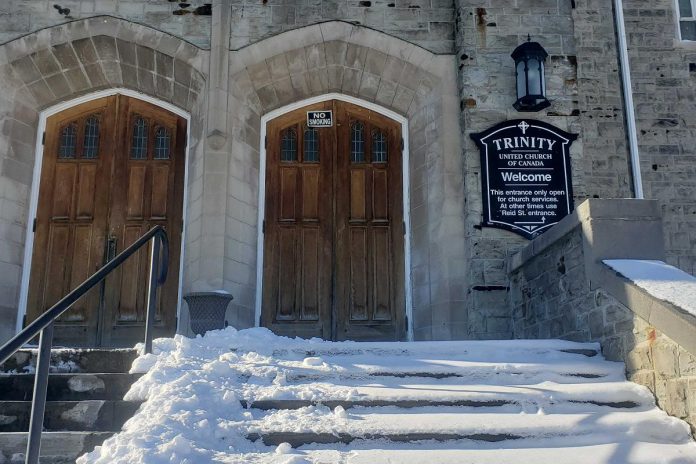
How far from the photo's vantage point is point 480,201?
281 inches

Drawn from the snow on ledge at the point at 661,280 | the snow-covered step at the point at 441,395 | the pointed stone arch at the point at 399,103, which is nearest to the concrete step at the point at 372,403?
the snow-covered step at the point at 441,395

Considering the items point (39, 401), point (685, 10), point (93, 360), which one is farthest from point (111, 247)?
point (685, 10)

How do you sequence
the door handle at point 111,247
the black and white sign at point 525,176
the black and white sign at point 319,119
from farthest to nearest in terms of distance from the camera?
the black and white sign at point 319,119
the door handle at point 111,247
the black and white sign at point 525,176

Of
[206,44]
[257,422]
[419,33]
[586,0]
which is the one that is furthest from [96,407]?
[586,0]

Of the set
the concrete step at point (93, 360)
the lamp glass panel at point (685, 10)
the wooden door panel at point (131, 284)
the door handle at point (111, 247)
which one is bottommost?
the concrete step at point (93, 360)

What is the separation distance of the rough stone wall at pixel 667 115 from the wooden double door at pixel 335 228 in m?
2.82

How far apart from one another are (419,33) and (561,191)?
2399 mm

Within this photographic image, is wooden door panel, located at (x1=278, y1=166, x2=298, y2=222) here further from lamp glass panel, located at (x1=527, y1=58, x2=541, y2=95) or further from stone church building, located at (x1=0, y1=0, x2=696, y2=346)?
lamp glass panel, located at (x1=527, y1=58, x2=541, y2=95)

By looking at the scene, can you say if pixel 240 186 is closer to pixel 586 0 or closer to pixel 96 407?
pixel 96 407

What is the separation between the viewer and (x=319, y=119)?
8141mm

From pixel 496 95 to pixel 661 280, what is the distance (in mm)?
3592

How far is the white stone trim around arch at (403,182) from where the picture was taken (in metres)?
7.59

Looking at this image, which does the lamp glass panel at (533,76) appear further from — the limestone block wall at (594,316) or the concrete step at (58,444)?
the concrete step at (58,444)

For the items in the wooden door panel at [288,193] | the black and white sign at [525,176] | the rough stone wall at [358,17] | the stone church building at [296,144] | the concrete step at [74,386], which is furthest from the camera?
the wooden door panel at [288,193]
